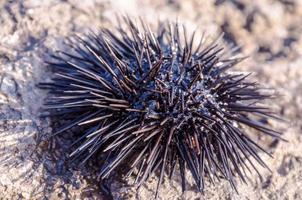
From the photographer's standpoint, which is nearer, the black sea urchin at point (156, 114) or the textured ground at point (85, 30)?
the black sea urchin at point (156, 114)

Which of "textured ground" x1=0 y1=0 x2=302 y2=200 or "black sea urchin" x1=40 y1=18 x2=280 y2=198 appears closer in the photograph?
"black sea urchin" x1=40 y1=18 x2=280 y2=198

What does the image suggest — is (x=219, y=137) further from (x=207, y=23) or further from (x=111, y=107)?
(x=207, y=23)

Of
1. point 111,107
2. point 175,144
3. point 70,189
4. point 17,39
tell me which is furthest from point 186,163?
point 17,39

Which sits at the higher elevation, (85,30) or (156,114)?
(85,30)

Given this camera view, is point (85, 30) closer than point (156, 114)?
No
